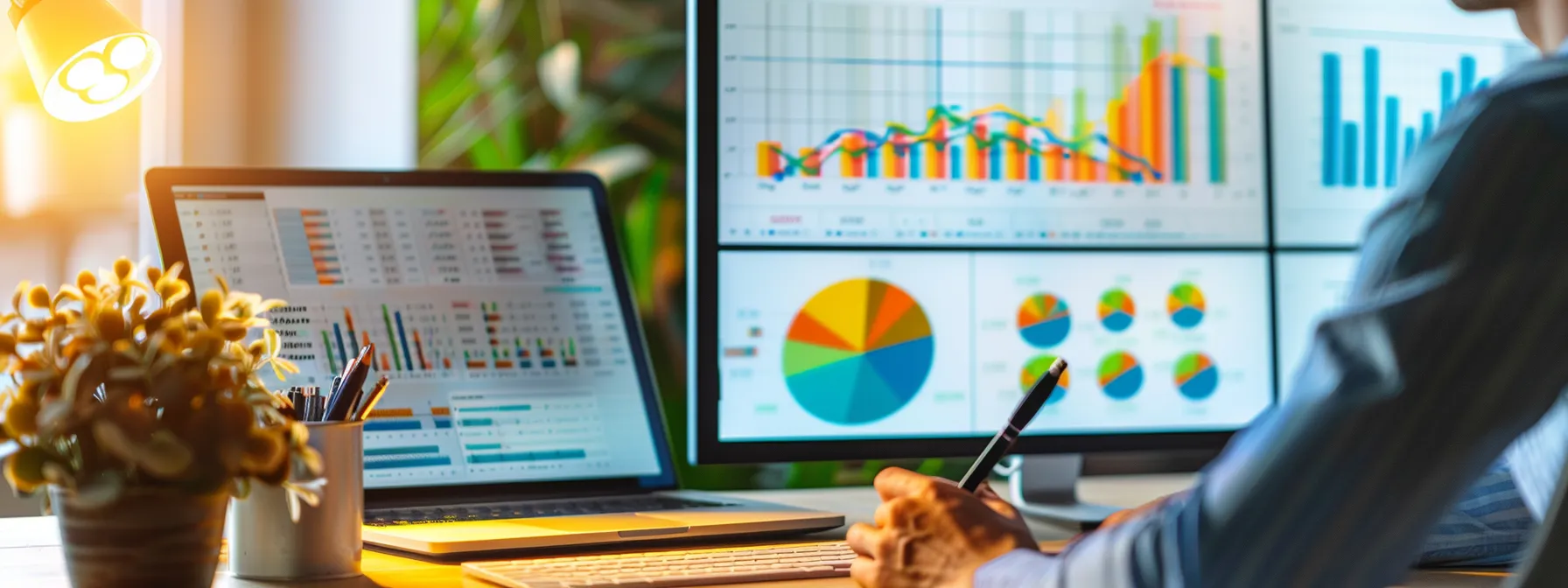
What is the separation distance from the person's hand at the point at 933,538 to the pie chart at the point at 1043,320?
36 centimetres

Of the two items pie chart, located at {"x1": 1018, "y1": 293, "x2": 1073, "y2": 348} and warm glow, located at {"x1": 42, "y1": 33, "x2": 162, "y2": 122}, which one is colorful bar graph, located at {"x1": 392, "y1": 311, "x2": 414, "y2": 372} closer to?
warm glow, located at {"x1": 42, "y1": 33, "x2": 162, "y2": 122}

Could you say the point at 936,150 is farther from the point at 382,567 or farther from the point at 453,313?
the point at 382,567

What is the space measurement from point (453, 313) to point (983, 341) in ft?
1.52

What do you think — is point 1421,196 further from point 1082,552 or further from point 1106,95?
point 1106,95

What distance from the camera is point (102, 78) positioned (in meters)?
1.08

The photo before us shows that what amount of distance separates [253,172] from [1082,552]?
2.64ft

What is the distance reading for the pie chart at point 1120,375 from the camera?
1.17m

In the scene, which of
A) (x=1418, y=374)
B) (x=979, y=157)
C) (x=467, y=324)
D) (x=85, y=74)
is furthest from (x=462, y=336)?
(x=1418, y=374)

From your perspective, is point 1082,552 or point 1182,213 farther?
point 1182,213

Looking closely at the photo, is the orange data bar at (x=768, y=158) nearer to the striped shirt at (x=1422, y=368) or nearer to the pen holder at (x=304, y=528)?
the pen holder at (x=304, y=528)

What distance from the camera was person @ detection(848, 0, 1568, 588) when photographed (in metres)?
0.50

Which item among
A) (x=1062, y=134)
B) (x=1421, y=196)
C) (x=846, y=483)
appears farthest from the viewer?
(x=846, y=483)

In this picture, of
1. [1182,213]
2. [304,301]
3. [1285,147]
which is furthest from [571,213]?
[1285,147]

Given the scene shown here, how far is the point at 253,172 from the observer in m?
1.10
